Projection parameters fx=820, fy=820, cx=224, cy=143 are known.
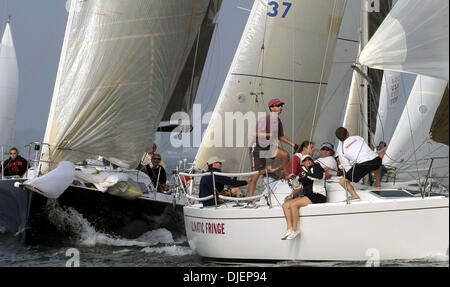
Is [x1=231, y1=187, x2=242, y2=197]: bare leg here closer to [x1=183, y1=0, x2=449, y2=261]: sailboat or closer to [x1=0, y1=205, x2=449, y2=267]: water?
[x1=183, y1=0, x2=449, y2=261]: sailboat

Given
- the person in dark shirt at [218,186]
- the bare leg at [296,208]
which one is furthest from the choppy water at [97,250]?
the bare leg at [296,208]

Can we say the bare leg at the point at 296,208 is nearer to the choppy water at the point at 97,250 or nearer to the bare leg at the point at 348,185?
the bare leg at the point at 348,185

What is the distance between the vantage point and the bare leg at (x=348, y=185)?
9.80 m

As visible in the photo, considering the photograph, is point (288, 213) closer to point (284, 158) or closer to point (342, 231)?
point (342, 231)

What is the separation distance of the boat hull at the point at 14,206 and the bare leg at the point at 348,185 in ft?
19.9

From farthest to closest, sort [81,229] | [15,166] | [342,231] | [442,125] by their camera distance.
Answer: [15,166] < [81,229] < [342,231] < [442,125]

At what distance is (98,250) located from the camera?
44.2 ft

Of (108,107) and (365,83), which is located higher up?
(365,83)

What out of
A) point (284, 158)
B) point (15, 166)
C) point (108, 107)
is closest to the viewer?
point (284, 158)

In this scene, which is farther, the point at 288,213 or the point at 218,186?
the point at 218,186

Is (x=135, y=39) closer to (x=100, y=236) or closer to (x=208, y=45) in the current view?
(x=100, y=236)

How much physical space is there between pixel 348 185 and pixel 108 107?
209 inches

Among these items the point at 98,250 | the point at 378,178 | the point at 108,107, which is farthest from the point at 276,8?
the point at 378,178

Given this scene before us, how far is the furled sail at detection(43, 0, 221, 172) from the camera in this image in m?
13.8
